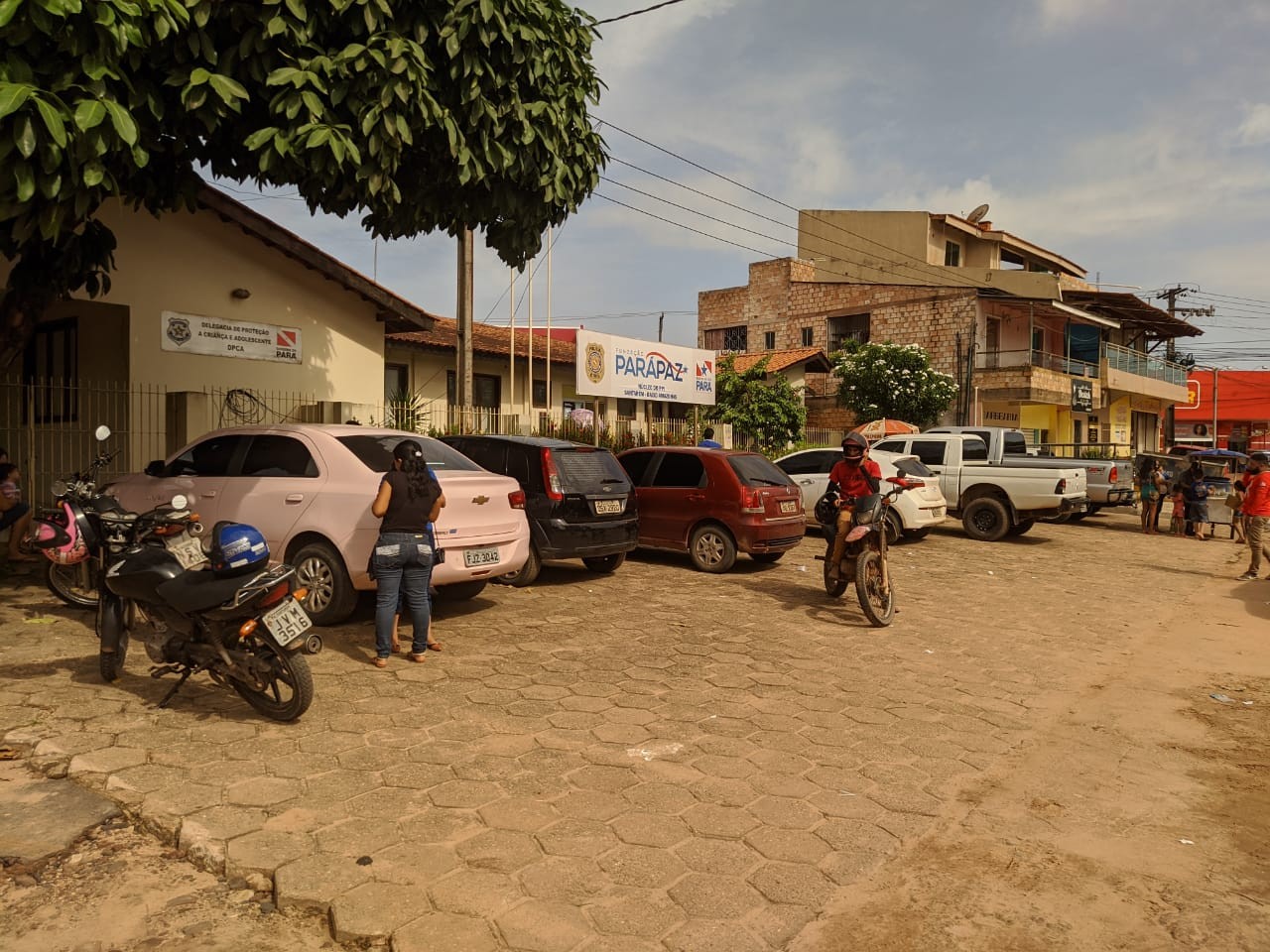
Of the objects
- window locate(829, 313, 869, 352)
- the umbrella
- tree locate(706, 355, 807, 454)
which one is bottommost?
the umbrella

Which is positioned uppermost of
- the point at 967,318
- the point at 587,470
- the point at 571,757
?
the point at 967,318

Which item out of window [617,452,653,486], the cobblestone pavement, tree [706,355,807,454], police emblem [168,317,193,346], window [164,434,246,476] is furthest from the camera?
tree [706,355,807,454]

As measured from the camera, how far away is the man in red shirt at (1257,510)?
1138 centimetres

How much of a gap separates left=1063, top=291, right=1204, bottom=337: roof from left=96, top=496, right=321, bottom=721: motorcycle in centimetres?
A: 3340

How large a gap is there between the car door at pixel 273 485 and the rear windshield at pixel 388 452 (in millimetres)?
331

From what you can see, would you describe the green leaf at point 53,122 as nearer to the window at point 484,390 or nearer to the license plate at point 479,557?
the license plate at point 479,557

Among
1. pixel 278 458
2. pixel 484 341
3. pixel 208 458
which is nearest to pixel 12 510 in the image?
pixel 208 458

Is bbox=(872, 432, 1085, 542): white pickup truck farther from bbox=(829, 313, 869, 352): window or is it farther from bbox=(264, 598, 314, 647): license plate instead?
bbox=(829, 313, 869, 352): window

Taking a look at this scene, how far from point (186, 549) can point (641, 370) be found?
527 inches

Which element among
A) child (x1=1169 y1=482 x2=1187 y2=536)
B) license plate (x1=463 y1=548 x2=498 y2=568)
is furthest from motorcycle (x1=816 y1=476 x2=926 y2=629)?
child (x1=1169 y1=482 x2=1187 y2=536)

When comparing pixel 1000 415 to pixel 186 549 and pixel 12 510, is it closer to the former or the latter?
pixel 12 510

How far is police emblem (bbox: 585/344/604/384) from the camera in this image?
16594mm

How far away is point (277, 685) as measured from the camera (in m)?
4.88

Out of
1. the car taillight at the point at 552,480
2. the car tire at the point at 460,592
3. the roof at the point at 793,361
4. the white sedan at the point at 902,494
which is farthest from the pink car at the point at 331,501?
the roof at the point at 793,361
